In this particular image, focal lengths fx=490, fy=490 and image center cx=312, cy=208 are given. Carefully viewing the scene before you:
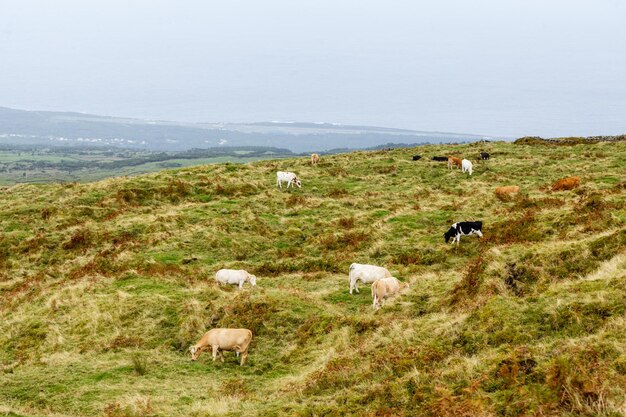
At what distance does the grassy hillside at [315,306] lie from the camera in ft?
28.6

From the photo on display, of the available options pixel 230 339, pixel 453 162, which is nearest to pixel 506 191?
pixel 453 162

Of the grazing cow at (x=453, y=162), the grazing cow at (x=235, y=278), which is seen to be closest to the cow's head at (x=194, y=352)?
the grazing cow at (x=235, y=278)

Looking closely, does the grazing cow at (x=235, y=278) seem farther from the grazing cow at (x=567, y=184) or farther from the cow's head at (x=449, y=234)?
the grazing cow at (x=567, y=184)

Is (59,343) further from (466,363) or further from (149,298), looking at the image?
(466,363)

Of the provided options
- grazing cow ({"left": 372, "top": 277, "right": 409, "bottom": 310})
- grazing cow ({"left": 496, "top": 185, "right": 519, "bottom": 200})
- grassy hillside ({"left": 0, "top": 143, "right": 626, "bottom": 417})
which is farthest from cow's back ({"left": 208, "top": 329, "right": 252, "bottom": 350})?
grazing cow ({"left": 496, "top": 185, "right": 519, "bottom": 200})

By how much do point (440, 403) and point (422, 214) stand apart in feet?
75.4

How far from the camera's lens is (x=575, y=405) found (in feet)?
22.2

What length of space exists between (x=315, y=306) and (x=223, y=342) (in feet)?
12.1

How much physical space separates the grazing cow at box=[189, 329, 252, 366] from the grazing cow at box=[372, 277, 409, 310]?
4718 mm

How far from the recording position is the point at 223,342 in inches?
548

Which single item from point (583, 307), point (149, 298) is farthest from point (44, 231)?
point (583, 307)

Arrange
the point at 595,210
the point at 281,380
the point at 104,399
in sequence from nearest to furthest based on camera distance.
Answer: the point at 104,399
the point at 281,380
the point at 595,210

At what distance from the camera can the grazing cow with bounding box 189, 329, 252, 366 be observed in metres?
13.8

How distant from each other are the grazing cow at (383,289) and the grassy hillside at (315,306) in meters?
0.69
